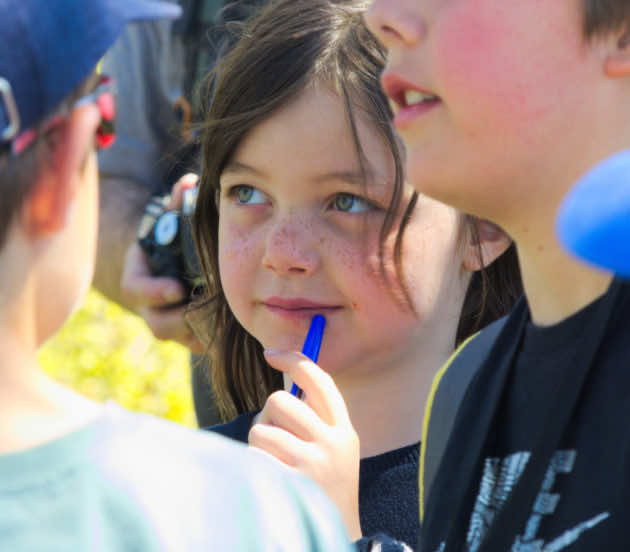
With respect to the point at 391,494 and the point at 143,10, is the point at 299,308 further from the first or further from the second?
the point at 143,10

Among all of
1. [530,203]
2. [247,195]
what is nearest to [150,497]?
[530,203]

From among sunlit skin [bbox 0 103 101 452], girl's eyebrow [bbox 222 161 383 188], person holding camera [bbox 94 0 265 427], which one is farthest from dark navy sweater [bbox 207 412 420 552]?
person holding camera [bbox 94 0 265 427]

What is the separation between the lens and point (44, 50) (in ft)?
2.90

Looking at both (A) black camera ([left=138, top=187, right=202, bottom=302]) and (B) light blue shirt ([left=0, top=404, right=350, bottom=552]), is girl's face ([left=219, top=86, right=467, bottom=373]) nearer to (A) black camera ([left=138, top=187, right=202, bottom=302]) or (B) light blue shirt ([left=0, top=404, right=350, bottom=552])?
(A) black camera ([left=138, top=187, right=202, bottom=302])

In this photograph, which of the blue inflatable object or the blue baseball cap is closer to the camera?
the blue inflatable object

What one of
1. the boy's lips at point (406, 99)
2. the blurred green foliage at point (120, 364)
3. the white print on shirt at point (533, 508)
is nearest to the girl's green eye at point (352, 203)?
the boy's lips at point (406, 99)

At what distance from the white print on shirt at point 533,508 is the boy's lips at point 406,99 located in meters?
0.36

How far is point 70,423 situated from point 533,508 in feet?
1.46

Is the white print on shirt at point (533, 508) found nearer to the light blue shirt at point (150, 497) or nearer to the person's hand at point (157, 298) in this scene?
the light blue shirt at point (150, 497)

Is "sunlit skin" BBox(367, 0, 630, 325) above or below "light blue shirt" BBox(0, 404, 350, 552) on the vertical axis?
above

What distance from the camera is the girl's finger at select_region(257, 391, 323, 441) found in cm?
136

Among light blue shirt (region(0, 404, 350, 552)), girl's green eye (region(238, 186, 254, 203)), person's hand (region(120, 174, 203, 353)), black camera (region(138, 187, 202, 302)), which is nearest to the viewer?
light blue shirt (region(0, 404, 350, 552))

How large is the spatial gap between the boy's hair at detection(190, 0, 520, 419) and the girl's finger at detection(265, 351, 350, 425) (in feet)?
0.76

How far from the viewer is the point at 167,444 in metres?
0.88
